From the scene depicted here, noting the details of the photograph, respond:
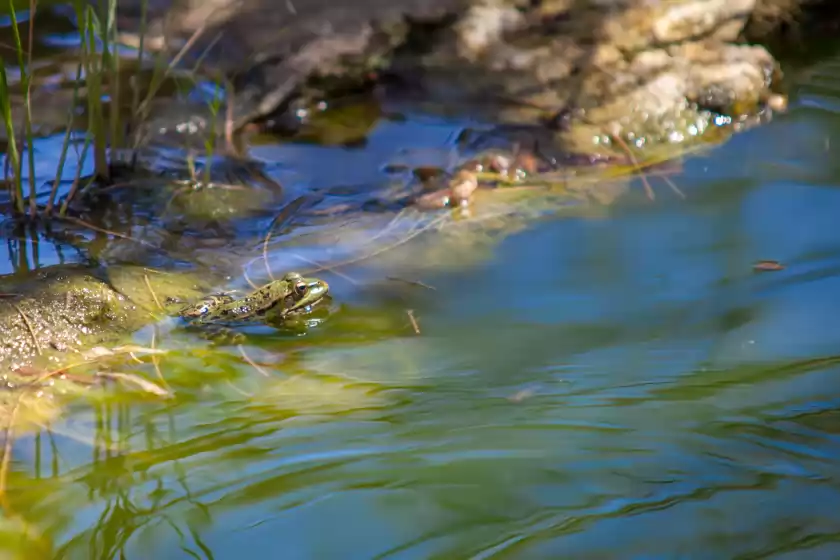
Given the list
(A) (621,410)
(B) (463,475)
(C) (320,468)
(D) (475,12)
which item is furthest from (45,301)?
(D) (475,12)

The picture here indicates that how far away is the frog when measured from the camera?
114 inches

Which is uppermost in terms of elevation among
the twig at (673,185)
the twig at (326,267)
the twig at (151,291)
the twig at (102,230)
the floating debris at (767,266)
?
the twig at (102,230)

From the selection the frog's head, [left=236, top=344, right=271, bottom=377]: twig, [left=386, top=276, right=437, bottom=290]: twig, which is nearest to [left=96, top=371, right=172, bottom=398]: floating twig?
[left=236, top=344, right=271, bottom=377]: twig

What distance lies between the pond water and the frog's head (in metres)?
0.10

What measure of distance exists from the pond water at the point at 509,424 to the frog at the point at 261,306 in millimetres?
96

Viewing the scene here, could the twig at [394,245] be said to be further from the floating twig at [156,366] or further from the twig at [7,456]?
the twig at [7,456]

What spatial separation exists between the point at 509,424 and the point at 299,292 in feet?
2.91

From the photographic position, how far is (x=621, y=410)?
2.37 meters

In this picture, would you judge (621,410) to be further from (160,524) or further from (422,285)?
(160,524)

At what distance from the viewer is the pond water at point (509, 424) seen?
1.96 meters

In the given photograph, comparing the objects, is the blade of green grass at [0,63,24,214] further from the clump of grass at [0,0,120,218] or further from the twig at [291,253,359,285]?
the twig at [291,253,359,285]

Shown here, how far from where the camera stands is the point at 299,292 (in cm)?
289

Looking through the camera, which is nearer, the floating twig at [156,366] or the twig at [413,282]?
the floating twig at [156,366]

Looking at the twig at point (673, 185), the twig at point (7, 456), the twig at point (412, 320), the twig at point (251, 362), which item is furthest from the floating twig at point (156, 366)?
the twig at point (673, 185)
